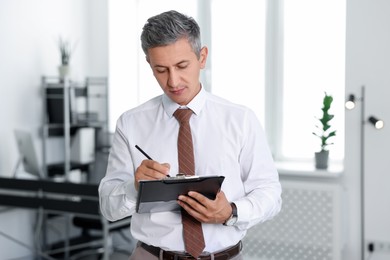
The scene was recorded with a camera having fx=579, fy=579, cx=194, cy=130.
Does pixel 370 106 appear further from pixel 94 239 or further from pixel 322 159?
pixel 94 239

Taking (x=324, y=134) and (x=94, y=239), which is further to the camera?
(x=94, y=239)

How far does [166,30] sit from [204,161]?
0.43 metres

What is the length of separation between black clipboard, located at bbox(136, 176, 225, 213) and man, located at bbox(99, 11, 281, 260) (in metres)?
0.03

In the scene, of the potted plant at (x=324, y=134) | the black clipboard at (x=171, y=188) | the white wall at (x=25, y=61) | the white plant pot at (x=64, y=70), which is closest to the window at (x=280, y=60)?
the potted plant at (x=324, y=134)

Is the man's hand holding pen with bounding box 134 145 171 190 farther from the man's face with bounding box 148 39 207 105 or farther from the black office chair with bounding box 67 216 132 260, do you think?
the black office chair with bounding box 67 216 132 260

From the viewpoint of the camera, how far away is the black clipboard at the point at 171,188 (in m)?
1.56

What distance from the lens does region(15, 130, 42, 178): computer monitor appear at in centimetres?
420

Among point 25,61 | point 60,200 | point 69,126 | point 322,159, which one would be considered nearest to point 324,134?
point 322,159

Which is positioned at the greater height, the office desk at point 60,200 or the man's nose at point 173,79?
the man's nose at point 173,79

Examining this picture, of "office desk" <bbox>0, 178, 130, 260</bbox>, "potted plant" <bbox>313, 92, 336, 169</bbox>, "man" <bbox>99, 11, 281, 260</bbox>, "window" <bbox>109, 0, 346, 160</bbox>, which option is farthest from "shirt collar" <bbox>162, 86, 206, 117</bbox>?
"window" <bbox>109, 0, 346, 160</bbox>

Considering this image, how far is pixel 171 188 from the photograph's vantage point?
1.59 meters

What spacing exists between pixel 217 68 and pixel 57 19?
56.1 inches

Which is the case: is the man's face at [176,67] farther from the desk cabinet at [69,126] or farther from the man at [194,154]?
the desk cabinet at [69,126]

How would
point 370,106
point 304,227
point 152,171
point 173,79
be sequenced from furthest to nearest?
point 304,227 < point 370,106 < point 173,79 < point 152,171
